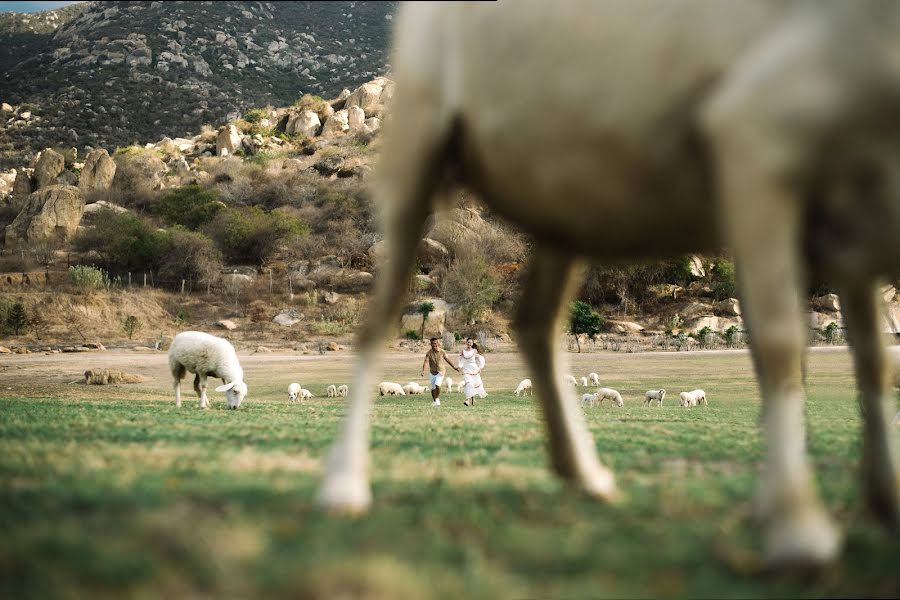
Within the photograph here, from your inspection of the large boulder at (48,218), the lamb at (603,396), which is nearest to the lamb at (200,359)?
the lamb at (603,396)

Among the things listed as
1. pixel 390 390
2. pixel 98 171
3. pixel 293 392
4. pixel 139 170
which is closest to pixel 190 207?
pixel 139 170

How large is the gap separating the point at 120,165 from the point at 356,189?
2695cm

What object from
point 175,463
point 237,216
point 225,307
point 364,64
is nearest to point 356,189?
point 237,216

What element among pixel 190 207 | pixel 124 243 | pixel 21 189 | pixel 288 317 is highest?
pixel 21 189

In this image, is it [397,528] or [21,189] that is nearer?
[397,528]

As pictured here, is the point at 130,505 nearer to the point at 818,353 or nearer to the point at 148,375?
the point at 148,375

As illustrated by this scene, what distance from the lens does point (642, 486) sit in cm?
343

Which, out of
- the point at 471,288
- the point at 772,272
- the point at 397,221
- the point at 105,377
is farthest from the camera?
Result: the point at 471,288

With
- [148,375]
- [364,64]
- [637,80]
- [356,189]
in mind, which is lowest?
[148,375]

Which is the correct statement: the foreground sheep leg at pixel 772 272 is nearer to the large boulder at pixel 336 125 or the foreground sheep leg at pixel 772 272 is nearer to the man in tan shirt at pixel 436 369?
the man in tan shirt at pixel 436 369

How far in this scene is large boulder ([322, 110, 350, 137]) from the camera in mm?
93562

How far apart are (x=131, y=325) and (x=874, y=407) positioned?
43.5 m

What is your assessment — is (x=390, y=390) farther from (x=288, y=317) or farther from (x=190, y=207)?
(x=190, y=207)

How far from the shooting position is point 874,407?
2.73m
